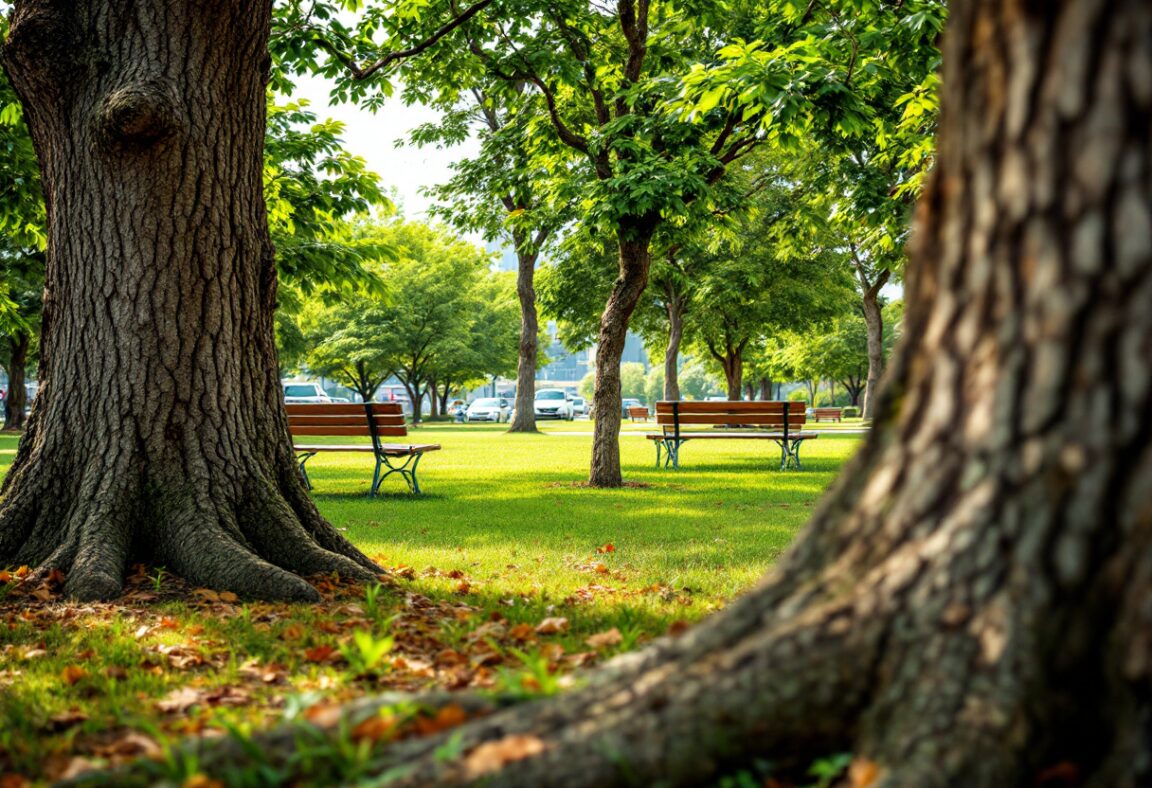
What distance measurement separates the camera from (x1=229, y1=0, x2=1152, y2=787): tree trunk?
1.85m

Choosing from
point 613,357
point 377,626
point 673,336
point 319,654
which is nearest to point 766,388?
point 673,336

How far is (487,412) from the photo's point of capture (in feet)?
183

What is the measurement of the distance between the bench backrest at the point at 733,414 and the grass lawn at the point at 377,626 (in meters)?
6.25

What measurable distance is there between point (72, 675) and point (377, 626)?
1.35m

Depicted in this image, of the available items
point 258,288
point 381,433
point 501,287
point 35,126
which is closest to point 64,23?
point 35,126

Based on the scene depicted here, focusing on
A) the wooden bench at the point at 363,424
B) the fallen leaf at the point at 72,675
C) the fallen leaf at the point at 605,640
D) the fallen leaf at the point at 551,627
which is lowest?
the fallen leaf at the point at 72,675

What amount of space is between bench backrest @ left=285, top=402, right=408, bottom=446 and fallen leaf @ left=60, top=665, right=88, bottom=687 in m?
8.11

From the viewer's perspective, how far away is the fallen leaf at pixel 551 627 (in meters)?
4.57

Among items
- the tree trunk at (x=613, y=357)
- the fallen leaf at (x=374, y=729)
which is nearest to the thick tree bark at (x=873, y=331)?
the tree trunk at (x=613, y=357)

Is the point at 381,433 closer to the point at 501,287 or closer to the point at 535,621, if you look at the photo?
the point at 535,621

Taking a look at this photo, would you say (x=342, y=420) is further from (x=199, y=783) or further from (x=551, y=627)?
(x=199, y=783)

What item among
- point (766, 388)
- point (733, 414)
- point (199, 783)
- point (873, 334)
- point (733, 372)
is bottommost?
point (199, 783)

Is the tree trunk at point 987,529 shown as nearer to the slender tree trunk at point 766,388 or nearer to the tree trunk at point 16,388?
the tree trunk at point 16,388

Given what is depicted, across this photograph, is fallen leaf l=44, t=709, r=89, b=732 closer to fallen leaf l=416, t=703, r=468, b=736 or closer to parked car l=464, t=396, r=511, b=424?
fallen leaf l=416, t=703, r=468, b=736
